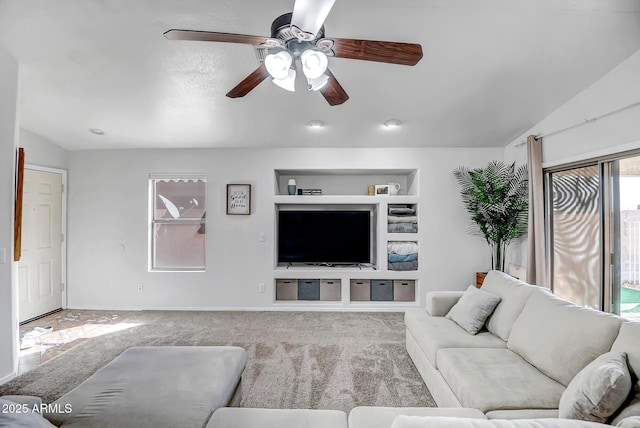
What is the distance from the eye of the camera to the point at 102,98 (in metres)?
3.34

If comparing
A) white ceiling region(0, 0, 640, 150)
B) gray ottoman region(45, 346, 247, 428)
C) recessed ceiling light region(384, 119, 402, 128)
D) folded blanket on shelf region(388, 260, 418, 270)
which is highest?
white ceiling region(0, 0, 640, 150)

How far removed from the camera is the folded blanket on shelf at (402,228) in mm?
4543

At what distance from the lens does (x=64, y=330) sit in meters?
3.78

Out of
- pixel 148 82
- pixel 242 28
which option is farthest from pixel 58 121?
pixel 242 28

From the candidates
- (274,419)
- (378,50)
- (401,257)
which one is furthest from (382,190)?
(274,419)

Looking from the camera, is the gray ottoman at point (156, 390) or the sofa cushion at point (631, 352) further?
the gray ottoman at point (156, 390)

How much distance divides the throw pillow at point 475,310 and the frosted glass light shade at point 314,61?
2.15m

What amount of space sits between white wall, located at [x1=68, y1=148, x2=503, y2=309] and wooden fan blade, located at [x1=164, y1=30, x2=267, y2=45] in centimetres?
283

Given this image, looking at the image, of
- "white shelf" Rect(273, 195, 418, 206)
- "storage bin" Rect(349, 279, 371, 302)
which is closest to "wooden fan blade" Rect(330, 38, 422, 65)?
"white shelf" Rect(273, 195, 418, 206)

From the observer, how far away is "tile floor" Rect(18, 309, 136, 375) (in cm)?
308

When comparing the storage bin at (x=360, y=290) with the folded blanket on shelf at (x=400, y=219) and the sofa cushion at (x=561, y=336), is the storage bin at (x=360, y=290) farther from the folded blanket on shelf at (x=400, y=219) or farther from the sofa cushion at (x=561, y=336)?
the sofa cushion at (x=561, y=336)

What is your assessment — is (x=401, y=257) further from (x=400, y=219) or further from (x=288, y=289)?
(x=288, y=289)

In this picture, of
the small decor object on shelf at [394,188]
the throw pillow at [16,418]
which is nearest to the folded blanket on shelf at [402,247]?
the small decor object on shelf at [394,188]

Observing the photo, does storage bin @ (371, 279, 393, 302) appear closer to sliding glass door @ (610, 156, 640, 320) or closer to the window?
sliding glass door @ (610, 156, 640, 320)
